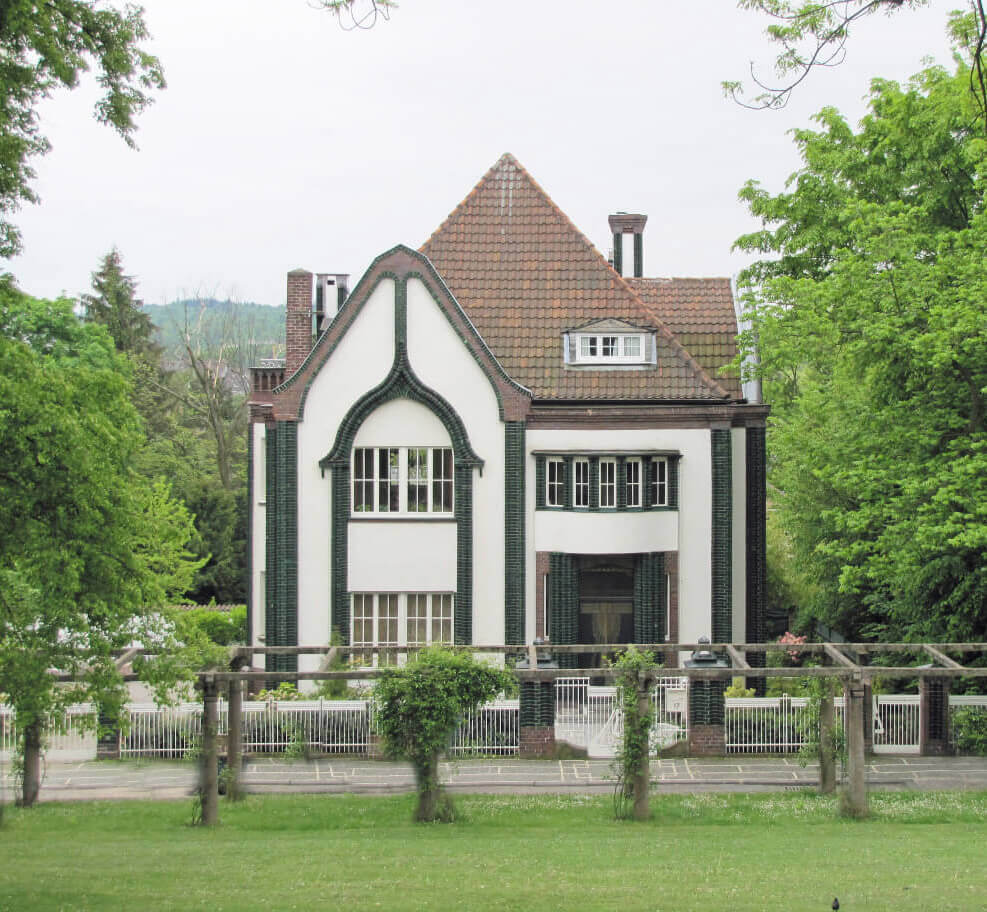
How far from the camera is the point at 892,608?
103 feet

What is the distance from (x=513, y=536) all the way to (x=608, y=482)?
8.82 feet

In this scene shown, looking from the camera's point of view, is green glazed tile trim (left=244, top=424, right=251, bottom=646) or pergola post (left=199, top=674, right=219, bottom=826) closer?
pergola post (left=199, top=674, right=219, bottom=826)

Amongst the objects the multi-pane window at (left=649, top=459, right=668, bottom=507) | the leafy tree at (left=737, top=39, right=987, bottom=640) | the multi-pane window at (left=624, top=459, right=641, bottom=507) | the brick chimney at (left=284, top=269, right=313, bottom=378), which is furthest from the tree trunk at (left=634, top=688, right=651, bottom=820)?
the brick chimney at (left=284, top=269, right=313, bottom=378)

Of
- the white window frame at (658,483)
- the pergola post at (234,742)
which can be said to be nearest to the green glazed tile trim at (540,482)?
the white window frame at (658,483)

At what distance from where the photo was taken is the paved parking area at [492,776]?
2430 centimetres

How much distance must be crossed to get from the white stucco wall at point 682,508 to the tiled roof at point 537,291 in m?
0.99

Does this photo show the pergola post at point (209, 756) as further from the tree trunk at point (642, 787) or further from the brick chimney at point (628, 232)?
the brick chimney at point (628, 232)

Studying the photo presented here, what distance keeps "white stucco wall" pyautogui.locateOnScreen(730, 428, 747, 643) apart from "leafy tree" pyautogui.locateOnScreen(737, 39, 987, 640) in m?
1.63

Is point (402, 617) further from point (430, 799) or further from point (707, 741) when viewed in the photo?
point (430, 799)

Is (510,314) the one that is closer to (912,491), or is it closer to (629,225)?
(629,225)

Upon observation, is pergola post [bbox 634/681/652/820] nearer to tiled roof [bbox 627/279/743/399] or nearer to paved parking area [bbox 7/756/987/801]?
paved parking area [bbox 7/756/987/801]

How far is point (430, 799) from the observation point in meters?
21.3

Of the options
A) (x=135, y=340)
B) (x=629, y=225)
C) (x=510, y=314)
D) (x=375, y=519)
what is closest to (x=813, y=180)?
(x=629, y=225)

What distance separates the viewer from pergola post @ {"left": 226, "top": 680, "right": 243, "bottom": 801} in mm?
23094
